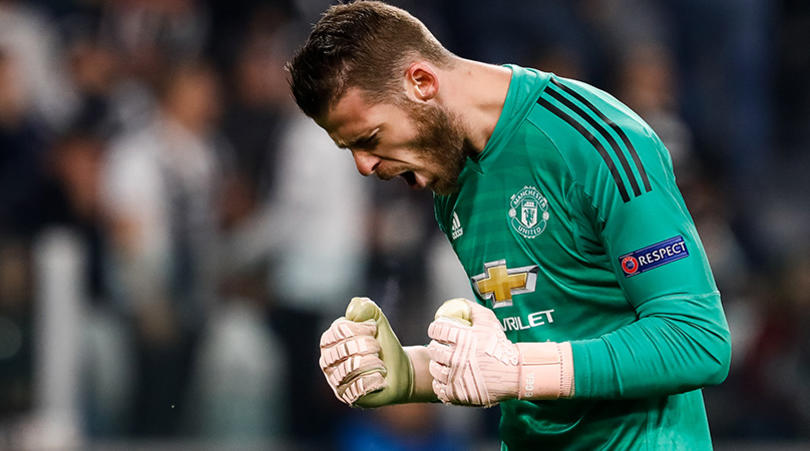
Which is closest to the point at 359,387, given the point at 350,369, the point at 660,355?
the point at 350,369

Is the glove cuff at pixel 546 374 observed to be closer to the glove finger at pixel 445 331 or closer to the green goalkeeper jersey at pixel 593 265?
the green goalkeeper jersey at pixel 593 265

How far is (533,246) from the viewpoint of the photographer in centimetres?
278

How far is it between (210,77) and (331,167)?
119cm

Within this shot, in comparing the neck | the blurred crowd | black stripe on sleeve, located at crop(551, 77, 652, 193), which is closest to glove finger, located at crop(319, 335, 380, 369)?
the neck

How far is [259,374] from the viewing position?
6359 millimetres

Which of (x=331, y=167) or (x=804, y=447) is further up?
(x=331, y=167)

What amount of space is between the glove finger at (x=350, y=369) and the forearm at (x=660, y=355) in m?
0.57

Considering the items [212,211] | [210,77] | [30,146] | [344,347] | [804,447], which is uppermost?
[210,77]

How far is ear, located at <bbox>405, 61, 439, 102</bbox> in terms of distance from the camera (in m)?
2.78

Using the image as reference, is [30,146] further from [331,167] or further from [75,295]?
[331,167]

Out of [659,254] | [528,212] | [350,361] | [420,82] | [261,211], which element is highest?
[261,211]

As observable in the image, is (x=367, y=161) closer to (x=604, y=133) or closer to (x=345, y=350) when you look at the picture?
(x=345, y=350)

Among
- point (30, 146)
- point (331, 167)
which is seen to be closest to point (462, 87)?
point (331, 167)

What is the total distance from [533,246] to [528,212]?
0.27ft
